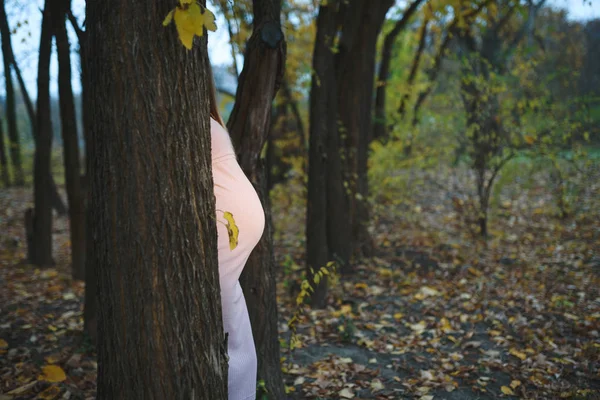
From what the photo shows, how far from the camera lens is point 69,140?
213 inches

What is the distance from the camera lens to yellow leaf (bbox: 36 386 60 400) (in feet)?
9.87

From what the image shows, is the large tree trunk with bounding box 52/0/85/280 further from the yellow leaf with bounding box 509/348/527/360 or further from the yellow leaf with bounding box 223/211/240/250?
the yellow leaf with bounding box 509/348/527/360

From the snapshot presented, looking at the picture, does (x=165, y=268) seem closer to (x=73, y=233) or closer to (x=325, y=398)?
(x=325, y=398)

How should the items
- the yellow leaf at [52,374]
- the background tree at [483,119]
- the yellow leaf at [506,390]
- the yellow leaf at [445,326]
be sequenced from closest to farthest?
the yellow leaf at [52,374] → the yellow leaf at [506,390] → the yellow leaf at [445,326] → the background tree at [483,119]

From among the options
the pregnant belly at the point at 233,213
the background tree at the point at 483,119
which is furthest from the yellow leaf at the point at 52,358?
the background tree at the point at 483,119

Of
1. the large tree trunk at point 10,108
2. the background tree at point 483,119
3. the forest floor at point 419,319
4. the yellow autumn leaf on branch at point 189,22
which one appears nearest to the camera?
the yellow autumn leaf on branch at point 189,22

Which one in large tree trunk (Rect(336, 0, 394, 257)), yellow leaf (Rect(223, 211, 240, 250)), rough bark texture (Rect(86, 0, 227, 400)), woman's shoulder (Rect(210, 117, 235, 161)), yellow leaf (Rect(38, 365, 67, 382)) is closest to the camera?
rough bark texture (Rect(86, 0, 227, 400))

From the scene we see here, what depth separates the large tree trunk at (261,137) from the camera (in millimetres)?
2762

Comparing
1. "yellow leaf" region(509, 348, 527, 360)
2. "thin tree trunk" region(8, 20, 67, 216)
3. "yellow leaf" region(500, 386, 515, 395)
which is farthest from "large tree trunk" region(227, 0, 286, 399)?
"thin tree trunk" region(8, 20, 67, 216)

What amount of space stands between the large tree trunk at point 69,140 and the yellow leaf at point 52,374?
2.57 m

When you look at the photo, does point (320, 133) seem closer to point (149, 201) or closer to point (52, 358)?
point (52, 358)

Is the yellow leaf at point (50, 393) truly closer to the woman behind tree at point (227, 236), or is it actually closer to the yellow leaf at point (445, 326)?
the woman behind tree at point (227, 236)

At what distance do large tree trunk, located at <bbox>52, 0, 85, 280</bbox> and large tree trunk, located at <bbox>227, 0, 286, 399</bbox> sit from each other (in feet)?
5.88

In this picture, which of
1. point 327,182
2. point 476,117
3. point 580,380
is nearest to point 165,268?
point 580,380
